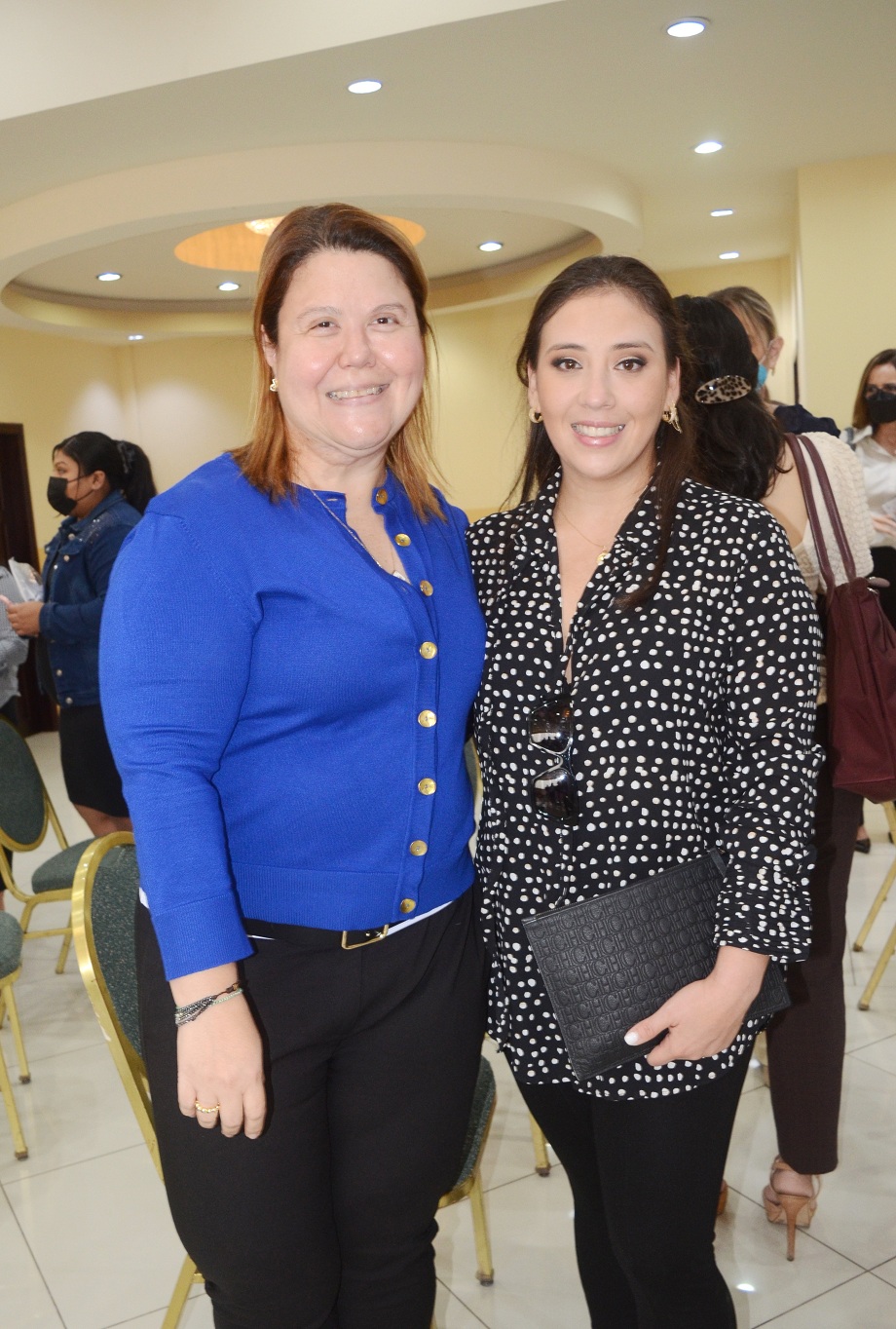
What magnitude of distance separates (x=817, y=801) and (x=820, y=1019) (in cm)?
43

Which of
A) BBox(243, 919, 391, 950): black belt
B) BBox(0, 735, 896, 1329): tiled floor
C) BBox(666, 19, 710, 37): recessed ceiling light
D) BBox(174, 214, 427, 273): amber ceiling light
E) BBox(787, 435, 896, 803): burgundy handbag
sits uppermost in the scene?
BBox(174, 214, 427, 273): amber ceiling light

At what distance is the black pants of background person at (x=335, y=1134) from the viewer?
4.22 ft

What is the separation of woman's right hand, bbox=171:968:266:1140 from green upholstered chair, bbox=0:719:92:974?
2.21 metres

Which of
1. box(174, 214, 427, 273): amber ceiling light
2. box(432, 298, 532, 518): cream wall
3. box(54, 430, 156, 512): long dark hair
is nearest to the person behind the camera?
box(54, 430, 156, 512): long dark hair

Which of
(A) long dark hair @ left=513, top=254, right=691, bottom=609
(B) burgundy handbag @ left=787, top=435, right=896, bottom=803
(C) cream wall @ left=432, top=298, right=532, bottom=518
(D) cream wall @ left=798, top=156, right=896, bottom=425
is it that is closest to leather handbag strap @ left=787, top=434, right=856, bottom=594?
(B) burgundy handbag @ left=787, top=435, right=896, bottom=803

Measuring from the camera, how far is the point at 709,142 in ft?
21.9

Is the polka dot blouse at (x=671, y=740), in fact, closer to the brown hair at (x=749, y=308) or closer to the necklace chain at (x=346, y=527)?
the necklace chain at (x=346, y=527)

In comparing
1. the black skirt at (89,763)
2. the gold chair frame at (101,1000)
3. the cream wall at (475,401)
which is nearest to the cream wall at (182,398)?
the cream wall at (475,401)

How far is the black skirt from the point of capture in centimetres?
389

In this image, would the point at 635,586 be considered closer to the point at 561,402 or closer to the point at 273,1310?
the point at 561,402

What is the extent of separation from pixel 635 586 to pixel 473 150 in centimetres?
585

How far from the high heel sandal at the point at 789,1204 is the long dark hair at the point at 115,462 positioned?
2.98 m

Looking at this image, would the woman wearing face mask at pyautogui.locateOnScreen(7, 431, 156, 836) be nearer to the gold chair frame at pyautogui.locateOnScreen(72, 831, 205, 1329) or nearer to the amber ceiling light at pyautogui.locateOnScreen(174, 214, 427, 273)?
the gold chair frame at pyautogui.locateOnScreen(72, 831, 205, 1329)

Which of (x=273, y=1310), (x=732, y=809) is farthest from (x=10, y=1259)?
(x=732, y=809)
